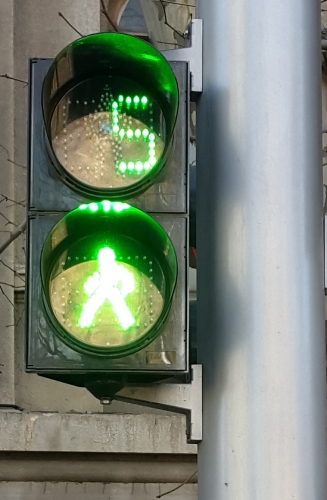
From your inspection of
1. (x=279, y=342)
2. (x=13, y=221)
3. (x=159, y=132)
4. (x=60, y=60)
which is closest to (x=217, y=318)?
(x=279, y=342)

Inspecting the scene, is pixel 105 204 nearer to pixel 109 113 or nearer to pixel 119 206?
pixel 119 206

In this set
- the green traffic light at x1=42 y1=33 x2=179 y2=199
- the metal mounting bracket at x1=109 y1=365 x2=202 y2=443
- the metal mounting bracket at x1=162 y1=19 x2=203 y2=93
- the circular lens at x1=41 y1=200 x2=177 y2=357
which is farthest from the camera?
the metal mounting bracket at x1=162 y1=19 x2=203 y2=93

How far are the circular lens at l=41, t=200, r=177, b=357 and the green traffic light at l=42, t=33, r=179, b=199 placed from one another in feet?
0.26

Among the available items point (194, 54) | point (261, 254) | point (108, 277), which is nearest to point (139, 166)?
point (108, 277)

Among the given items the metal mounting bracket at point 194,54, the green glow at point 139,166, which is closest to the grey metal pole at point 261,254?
the metal mounting bracket at point 194,54

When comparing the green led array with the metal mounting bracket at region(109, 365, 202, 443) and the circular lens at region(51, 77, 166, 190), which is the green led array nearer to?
the circular lens at region(51, 77, 166, 190)

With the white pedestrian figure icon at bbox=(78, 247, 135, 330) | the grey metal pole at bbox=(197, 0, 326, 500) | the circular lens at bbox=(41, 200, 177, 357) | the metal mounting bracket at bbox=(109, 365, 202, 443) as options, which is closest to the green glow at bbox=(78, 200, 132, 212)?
the circular lens at bbox=(41, 200, 177, 357)

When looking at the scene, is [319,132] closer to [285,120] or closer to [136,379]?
[285,120]

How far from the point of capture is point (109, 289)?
7.35ft

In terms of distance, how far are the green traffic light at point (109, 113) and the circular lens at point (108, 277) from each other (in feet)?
0.26

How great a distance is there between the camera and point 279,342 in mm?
2359

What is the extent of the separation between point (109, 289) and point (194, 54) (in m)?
0.83

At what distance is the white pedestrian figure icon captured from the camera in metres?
2.21

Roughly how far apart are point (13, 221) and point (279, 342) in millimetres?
4731
